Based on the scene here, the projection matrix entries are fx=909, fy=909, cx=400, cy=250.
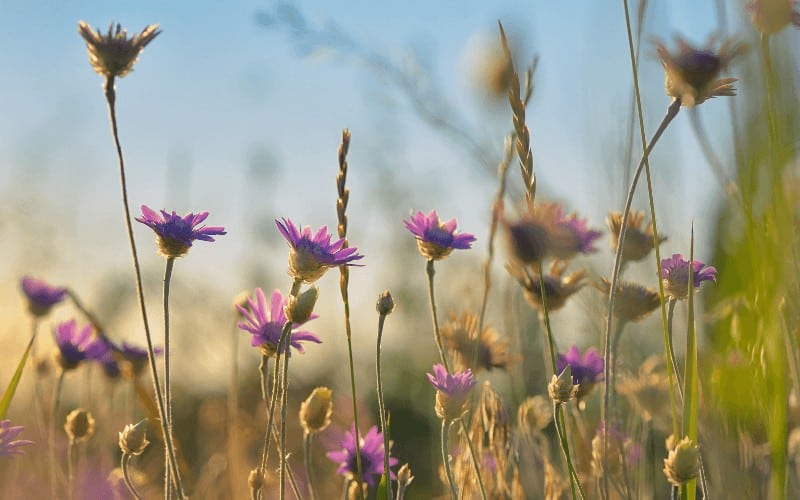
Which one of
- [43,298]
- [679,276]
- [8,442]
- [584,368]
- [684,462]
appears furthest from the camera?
[43,298]

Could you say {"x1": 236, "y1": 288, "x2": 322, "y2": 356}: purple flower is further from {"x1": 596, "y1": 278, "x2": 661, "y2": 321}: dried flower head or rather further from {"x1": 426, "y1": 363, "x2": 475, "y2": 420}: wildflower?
{"x1": 596, "y1": 278, "x2": 661, "y2": 321}: dried flower head

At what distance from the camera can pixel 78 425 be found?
136 centimetres

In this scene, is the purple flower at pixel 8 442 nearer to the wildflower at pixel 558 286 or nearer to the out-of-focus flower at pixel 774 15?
the wildflower at pixel 558 286

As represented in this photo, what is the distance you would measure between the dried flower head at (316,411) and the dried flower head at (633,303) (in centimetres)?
42

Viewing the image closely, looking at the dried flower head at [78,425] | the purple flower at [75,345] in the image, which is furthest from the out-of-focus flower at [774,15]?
the purple flower at [75,345]

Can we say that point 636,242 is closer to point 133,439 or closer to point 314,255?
point 314,255

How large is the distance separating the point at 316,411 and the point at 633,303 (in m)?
0.47

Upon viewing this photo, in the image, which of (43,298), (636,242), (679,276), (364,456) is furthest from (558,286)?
(43,298)

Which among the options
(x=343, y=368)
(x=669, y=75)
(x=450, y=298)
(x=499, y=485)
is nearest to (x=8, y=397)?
(x=499, y=485)

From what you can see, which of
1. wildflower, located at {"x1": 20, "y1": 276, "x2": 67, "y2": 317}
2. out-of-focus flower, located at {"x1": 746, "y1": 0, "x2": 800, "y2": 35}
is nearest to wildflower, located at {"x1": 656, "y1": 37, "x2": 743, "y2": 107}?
out-of-focus flower, located at {"x1": 746, "y1": 0, "x2": 800, "y2": 35}

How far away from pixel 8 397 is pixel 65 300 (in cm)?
79

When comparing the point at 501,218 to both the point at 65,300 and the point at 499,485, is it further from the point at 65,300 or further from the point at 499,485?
the point at 65,300

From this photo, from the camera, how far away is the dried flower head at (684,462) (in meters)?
0.90

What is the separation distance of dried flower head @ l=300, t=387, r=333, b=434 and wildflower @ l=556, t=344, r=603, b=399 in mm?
378
